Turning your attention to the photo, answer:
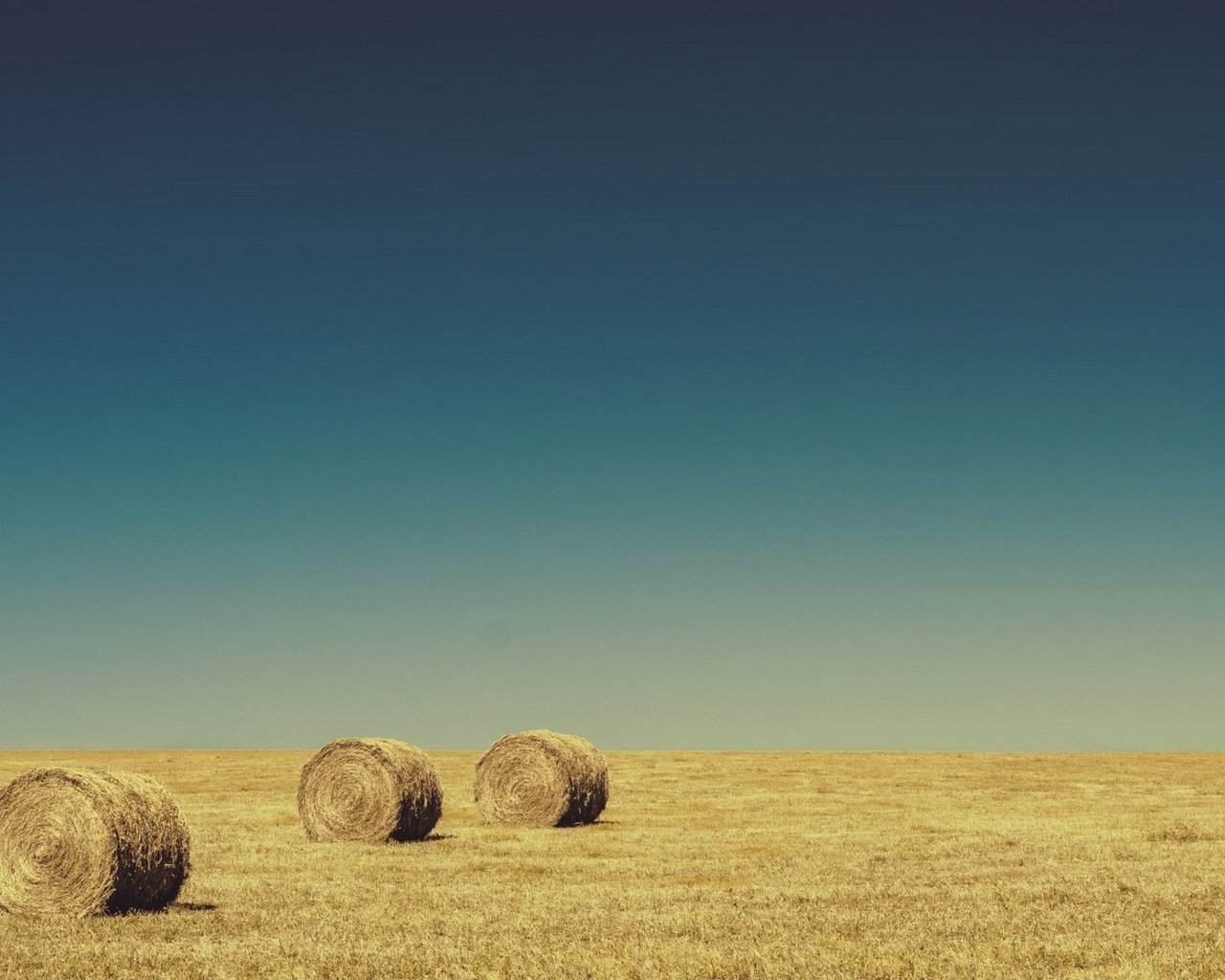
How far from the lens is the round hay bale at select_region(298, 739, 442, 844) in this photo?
1038 inches

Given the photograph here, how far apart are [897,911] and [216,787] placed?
30967 mm

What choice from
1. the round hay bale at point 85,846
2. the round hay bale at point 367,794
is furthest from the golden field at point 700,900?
the round hay bale at point 367,794

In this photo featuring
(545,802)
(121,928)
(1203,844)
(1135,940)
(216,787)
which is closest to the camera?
(1135,940)

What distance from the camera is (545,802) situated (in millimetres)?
29453

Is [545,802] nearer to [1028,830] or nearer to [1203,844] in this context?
[1028,830]

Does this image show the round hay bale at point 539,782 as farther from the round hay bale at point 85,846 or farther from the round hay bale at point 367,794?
the round hay bale at point 85,846

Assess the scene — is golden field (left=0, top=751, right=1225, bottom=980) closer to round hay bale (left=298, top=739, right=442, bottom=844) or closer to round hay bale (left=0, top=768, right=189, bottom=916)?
round hay bale (left=0, top=768, right=189, bottom=916)

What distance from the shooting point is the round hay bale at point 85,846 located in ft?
55.9

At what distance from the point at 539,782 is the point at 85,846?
13.7 meters

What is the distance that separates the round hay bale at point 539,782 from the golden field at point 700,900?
78 cm

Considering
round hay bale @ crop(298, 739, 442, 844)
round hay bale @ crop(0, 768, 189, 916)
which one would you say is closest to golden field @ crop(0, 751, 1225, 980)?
round hay bale @ crop(0, 768, 189, 916)

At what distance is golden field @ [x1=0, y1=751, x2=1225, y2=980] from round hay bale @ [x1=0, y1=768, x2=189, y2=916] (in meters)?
0.46

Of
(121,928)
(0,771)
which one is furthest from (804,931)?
(0,771)

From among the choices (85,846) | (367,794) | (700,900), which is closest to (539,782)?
(367,794)
